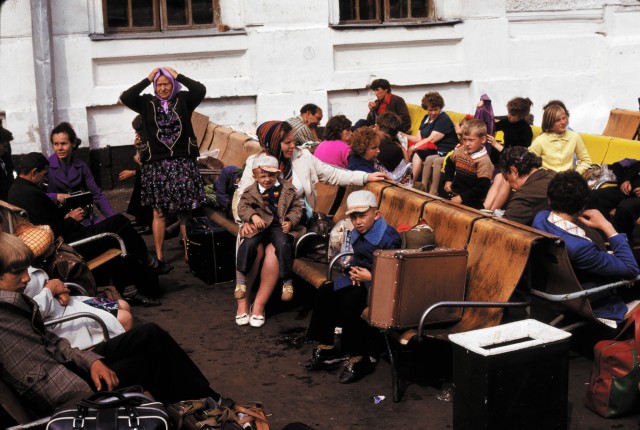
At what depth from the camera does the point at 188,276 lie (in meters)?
9.14

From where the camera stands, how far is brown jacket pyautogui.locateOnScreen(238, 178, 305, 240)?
7.71 meters

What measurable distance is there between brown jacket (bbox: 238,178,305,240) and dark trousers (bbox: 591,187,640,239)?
118 inches

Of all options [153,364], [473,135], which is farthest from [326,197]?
[153,364]

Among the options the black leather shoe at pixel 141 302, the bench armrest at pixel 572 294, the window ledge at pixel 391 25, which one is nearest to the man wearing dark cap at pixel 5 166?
the black leather shoe at pixel 141 302

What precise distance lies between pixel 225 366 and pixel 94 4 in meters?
7.53

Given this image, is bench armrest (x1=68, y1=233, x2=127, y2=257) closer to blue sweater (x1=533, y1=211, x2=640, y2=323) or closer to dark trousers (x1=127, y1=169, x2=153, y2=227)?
dark trousers (x1=127, y1=169, x2=153, y2=227)

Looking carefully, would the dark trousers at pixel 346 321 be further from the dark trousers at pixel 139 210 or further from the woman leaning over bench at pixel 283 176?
the dark trousers at pixel 139 210

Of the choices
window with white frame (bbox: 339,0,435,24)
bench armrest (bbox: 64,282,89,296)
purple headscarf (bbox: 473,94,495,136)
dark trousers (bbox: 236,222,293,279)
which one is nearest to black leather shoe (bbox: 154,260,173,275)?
dark trousers (bbox: 236,222,293,279)

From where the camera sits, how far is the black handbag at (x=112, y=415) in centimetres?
442

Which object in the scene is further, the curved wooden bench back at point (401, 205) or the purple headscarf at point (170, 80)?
the purple headscarf at point (170, 80)

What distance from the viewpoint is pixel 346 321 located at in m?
6.42

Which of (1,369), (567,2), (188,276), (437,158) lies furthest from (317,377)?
(567,2)

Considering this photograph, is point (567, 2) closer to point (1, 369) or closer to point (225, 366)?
Answer: point (225, 366)

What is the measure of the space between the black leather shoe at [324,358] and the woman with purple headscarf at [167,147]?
294cm
